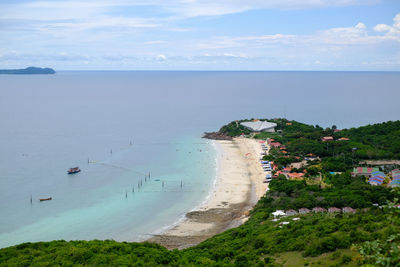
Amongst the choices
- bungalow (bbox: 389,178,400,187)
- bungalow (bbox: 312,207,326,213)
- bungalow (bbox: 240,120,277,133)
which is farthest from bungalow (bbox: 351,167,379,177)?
bungalow (bbox: 240,120,277,133)

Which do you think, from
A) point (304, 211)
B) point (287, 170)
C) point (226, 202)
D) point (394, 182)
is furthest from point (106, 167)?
point (394, 182)

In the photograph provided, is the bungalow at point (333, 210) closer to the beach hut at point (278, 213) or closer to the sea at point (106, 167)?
the beach hut at point (278, 213)

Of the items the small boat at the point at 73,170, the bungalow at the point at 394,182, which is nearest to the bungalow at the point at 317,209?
the bungalow at the point at 394,182

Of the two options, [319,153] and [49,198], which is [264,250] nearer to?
[49,198]

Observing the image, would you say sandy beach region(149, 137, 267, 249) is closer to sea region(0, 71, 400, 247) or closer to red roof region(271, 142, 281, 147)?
sea region(0, 71, 400, 247)

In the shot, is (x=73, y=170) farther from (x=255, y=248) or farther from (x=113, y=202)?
(x=255, y=248)
